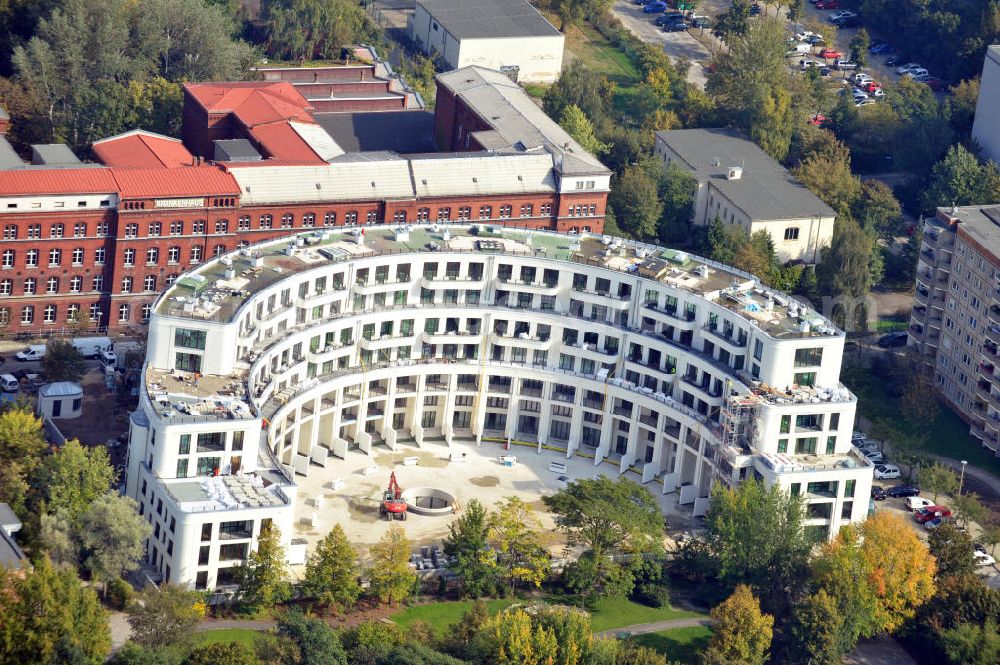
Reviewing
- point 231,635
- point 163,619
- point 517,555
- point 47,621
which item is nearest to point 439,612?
point 517,555

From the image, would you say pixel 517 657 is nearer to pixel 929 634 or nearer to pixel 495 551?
pixel 495 551

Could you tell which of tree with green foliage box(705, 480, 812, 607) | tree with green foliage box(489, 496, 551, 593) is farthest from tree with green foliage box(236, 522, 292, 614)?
tree with green foliage box(705, 480, 812, 607)

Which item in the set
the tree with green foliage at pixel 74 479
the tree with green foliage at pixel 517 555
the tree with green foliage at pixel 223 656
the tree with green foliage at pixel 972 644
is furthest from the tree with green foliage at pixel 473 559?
the tree with green foliage at pixel 972 644

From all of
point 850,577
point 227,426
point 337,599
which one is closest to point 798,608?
point 850,577

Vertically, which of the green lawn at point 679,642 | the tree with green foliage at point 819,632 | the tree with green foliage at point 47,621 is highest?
the tree with green foliage at point 47,621

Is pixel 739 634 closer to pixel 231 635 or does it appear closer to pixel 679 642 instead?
pixel 679 642

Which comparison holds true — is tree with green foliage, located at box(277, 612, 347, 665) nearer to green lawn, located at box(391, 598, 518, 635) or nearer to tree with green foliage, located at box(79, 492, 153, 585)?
green lawn, located at box(391, 598, 518, 635)

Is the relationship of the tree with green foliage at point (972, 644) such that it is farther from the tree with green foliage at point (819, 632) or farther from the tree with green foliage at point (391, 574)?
the tree with green foliage at point (391, 574)
